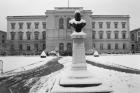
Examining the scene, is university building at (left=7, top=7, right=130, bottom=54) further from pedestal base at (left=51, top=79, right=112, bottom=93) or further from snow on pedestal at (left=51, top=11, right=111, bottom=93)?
pedestal base at (left=51, top=79, right=112, bottom=93)

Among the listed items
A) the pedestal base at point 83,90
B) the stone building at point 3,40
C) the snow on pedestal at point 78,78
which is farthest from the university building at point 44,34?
the pedestal base at point 83,90

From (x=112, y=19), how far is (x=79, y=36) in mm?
56843

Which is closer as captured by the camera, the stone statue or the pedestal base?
the pedestal base

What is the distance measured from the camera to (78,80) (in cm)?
881

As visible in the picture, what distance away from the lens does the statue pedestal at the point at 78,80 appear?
309 inches

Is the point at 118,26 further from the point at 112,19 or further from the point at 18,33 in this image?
the point at 18,33

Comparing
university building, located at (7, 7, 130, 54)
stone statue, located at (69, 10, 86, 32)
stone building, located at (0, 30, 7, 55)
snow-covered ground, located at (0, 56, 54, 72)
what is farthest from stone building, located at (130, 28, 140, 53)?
stone statue, located at (69, 10, 86, 32)

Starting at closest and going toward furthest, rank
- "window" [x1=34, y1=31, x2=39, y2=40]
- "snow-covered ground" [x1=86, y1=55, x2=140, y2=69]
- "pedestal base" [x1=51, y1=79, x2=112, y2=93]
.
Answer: "pedestal base" [x1=51, y1=79, x2=112, y2=93]
"snow-covered ground" [x1=86, y1=55, x2=140, y2=69]
"window" [x1=34, y1=31, x2=39, y2=40]

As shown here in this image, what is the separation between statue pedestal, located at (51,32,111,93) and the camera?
7859mm

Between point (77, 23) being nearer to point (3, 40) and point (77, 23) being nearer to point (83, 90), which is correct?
point (83, 90)

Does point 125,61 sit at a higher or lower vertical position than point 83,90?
higher

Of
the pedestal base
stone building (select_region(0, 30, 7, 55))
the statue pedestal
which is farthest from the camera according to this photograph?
stone building (select_region(0, 30, 7, 55))

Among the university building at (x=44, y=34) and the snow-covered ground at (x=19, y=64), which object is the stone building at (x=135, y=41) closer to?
the university building at (x=44, y=34)

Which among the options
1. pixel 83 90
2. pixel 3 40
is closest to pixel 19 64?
pixel 83 90
